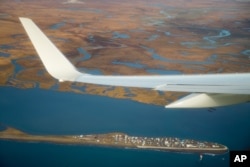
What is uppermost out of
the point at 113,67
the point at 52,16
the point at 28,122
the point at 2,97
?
the point at 52,16

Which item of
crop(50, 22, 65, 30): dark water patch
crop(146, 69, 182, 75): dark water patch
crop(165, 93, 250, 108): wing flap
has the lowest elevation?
crop(165, 93, 250, 108): wing flap

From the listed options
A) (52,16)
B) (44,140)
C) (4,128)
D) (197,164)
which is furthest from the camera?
(52,16)

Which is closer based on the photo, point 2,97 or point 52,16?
point 2,97

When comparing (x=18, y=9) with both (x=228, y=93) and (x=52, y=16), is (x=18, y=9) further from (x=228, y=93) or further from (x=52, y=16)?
(x=228, y=93)

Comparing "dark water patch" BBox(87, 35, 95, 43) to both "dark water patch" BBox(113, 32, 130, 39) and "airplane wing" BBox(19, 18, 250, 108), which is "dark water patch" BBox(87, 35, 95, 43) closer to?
"dark water patch" BBox(113, 32, 130, 39)

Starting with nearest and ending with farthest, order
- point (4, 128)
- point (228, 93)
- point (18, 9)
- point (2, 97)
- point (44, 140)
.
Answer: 1. point (228, 93)
2. point (44, 140)
3. point (4, 128)
4. point (2, 97)
5. point (18, 9)

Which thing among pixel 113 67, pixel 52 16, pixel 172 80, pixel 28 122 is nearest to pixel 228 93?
pixel 172 80

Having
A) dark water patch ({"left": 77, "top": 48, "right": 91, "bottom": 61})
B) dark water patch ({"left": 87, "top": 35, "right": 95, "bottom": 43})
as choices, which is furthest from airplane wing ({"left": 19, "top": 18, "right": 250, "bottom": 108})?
dark water patch ({"left": 87, "top": 35, "right": 95, "bottom": 43})
